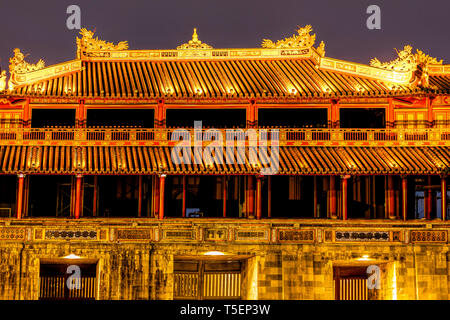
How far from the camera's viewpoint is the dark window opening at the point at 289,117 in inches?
1390

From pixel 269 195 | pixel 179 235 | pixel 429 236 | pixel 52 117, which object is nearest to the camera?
pixel 179 235

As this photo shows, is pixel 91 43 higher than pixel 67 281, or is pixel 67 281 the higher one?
pixel 91 43

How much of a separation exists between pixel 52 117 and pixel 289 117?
9.94 meters

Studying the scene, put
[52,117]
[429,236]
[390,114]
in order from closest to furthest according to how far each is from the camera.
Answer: [429,236] → [390,114] → [52,117]

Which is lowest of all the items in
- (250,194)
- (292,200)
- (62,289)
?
(62,289)

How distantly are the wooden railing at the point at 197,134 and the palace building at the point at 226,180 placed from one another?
6 cm

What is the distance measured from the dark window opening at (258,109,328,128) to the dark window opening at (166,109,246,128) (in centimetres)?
95

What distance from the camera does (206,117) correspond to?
1394 inches

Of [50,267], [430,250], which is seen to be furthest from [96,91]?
[430,250]

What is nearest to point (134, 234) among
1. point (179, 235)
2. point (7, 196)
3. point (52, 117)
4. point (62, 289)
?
point (179, 235)

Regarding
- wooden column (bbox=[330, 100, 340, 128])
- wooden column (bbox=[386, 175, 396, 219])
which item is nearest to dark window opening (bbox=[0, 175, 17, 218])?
wooden column (bbox=[330, 100, 340, 128])

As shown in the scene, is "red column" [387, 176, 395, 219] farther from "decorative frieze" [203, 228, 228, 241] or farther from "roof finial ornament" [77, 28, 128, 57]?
"roof finial ornament" [77, 28, 128, 57]

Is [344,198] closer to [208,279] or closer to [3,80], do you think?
[208,279]

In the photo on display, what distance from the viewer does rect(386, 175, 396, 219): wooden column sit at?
34156 mm
